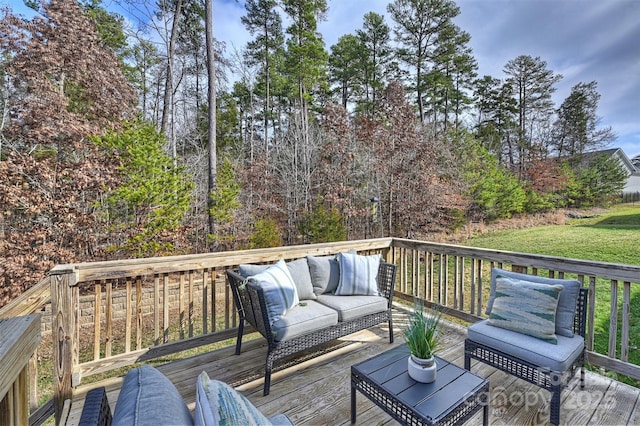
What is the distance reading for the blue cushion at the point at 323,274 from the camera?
3.32 meters

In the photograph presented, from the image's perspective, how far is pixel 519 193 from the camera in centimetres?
1408

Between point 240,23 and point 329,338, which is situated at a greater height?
point 240,23

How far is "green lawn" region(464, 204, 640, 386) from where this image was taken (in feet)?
13.5

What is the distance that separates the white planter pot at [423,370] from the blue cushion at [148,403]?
1.35m

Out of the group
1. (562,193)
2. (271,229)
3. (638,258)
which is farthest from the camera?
(562,193)

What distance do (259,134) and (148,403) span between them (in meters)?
12.9

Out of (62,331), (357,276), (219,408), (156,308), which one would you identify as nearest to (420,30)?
(357,276)

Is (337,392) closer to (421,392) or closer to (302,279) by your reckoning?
(421,392)

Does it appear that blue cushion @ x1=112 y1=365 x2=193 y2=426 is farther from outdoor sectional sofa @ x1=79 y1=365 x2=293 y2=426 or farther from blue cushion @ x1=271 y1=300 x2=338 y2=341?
blue cushion @ x1=271 y1=300 x2=338 y2=341

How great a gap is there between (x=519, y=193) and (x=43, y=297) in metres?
16.5

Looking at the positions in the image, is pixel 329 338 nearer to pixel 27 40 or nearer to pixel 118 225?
pixel 118 225

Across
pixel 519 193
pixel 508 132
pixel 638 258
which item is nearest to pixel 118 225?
pixel 638 258

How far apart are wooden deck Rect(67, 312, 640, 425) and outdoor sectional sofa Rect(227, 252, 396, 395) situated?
0.68 ft

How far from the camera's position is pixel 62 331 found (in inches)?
89.4
